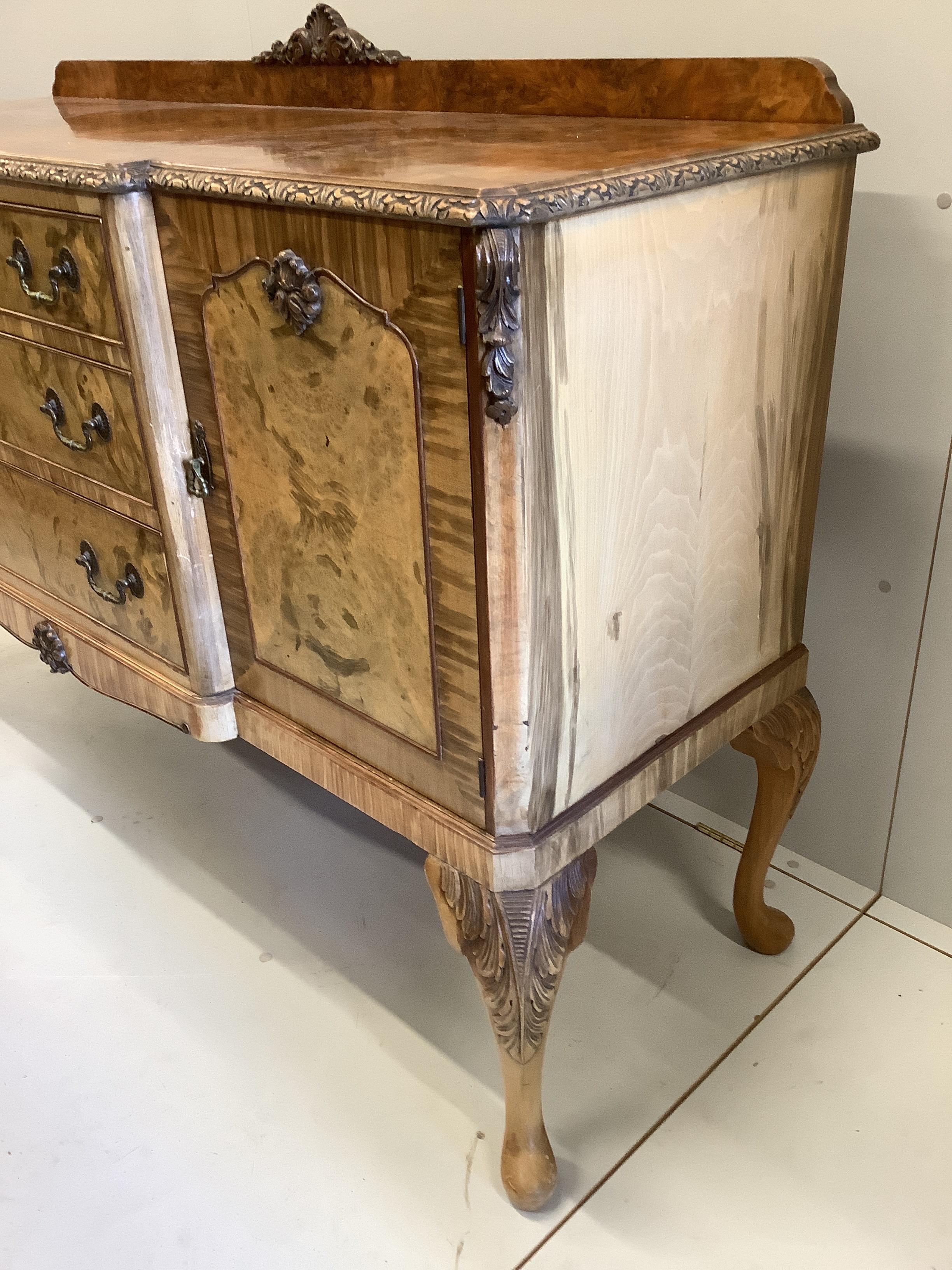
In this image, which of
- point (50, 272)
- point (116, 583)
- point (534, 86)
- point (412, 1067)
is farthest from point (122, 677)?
point (534, 86)

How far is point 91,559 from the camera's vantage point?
112 centimetres

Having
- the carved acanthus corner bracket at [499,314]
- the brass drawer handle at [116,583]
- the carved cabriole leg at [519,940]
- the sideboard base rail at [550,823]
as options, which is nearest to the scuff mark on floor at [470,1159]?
the carved cabriole leg at [519,940]

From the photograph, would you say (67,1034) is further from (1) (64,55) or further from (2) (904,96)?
(1) (64,55)

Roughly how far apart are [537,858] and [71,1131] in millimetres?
635

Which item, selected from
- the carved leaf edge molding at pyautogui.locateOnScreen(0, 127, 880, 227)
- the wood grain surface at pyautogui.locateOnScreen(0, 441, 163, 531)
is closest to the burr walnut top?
the carved leaf edge molding at pyautogui.locateOnScreen(0, 127, 880, 227)

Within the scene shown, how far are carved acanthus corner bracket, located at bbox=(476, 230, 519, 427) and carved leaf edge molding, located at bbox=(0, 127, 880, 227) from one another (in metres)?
0.01

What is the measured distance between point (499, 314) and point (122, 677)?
2.22 ft

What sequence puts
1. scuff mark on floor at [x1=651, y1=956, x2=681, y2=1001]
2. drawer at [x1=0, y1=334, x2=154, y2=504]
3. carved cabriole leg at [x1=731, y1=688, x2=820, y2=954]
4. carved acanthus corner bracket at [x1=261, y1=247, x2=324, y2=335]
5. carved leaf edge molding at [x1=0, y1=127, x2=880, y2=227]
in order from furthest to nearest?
scuff mark on floor at [x1=651, y1=956, x2=681, y2=1001] < carved cabriole leg at [x1=731, y1=688, x2=820, y2=954] < drawer at [x1=0, y1=334, x2=154, y2=504] < carved acanthus corner bracket at [x1=261, y1=247, x2=324, y2=335] < carved leaf edge molding at [x1=0, y1=127, x2=880, y2=227]

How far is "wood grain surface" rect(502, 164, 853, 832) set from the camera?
2.34 feet

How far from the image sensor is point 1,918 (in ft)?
4.61

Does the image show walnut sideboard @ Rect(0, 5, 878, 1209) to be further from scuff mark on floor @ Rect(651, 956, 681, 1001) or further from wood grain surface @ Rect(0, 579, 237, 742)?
scuff mark on floor @ Rect(651, 956, 681, 1001)

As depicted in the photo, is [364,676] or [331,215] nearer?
[331,215]

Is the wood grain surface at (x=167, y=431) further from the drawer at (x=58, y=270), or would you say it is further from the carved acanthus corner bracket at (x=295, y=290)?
the carved acanthus corner bracket at (x=295, y=290)

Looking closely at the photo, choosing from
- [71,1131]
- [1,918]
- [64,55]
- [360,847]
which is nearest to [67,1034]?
[71,1131]
